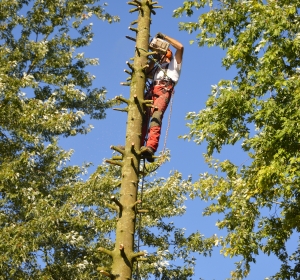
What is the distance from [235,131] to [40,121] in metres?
3.86

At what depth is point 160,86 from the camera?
20.1 feet

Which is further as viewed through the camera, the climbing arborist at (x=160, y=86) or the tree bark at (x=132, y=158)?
the climbing arborist at (x=160, y=86)

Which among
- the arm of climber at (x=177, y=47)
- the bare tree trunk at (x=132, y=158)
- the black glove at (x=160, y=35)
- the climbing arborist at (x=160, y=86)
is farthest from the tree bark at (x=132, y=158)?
the arm of climber at (x=177, y=47)

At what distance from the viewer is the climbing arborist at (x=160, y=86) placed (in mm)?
5637

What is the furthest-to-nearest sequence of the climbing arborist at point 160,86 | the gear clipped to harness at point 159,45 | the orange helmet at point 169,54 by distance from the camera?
the orange helmet at point 169,54 < the gear clipped to harness at point 159,45 < the climbing arborist at point 160,86

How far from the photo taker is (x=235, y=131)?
379 inches

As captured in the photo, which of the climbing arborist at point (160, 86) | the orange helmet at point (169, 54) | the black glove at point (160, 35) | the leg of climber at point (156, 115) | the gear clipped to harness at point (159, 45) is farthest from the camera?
the orange helmet at point (169, 54)

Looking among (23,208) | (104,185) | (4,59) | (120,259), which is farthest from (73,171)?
(120,259)

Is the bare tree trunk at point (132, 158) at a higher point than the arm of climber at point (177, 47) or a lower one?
lower

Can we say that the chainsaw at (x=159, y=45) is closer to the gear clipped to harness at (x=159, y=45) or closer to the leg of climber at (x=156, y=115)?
the gear clipped to harness at (x=159, y=45)

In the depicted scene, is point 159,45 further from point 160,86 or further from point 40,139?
point 40,139

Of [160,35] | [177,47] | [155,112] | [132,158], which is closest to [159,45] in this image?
[160,35]

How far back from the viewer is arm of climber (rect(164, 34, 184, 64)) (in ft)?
21.1

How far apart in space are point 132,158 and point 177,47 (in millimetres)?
2327
